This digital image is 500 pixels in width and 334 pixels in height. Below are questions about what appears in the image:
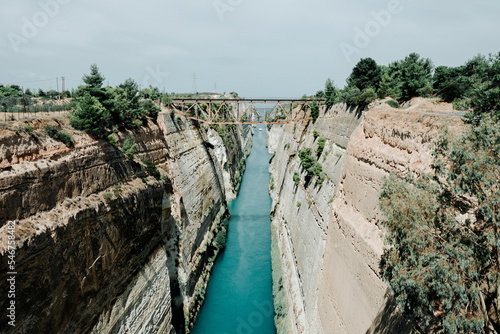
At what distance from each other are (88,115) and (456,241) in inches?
492

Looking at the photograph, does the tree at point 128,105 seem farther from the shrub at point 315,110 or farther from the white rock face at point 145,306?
the shrub at point 315,110

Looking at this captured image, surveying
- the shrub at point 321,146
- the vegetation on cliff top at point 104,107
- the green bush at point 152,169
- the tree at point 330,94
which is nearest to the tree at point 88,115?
the vegetation on cliff top at point 104,107

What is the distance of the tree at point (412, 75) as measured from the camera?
18.0 metres

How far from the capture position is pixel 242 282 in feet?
68.8

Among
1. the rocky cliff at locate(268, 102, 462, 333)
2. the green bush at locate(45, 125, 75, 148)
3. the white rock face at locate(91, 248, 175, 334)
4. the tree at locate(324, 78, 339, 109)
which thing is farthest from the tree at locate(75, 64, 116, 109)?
the tree at locate(324, 78, 339, 109)

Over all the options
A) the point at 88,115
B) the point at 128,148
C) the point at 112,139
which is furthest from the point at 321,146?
the point at 88,115

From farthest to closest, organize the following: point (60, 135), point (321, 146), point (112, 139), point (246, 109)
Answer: point (246, 109) → point (321, 146) → point (112, 139) → point (60, 135)

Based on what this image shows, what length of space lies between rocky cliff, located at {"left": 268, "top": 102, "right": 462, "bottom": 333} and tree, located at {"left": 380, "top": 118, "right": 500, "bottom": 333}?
280 cm

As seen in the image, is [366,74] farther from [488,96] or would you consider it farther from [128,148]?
[128,148]

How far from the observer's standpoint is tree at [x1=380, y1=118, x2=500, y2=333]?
4.85 metres

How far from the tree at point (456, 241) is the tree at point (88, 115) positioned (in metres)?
11.1

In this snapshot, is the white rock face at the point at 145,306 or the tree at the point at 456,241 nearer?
the tree at the point at 456,241

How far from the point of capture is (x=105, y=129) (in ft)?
43.3

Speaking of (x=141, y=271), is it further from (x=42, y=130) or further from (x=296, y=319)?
(x=296, y=319)
